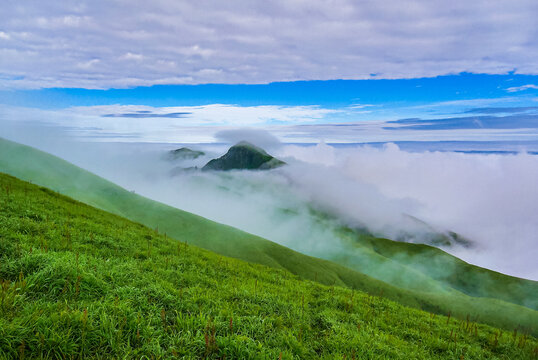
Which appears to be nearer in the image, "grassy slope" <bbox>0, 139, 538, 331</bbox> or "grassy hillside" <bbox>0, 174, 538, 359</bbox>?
"grassy hillside" <bbox>0, 174, 538, 359</bbox>

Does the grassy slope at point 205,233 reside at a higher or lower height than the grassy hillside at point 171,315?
lower

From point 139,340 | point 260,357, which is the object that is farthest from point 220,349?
point 139,340

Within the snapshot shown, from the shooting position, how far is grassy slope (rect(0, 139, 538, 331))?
126 m

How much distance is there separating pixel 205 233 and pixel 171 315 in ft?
423

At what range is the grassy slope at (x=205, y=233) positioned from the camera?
126 m

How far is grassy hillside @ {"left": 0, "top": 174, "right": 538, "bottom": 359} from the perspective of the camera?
687 cm

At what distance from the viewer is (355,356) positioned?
9102mm

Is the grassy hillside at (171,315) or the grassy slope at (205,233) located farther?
the grassy slope at (205,233)

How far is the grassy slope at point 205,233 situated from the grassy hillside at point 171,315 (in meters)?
111

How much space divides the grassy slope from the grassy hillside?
110570mm

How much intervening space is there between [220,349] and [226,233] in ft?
441

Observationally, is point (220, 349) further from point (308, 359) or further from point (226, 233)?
point (226, 233)

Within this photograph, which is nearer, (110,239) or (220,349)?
(220,349)

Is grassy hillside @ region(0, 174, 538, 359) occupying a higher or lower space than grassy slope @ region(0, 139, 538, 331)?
higher
